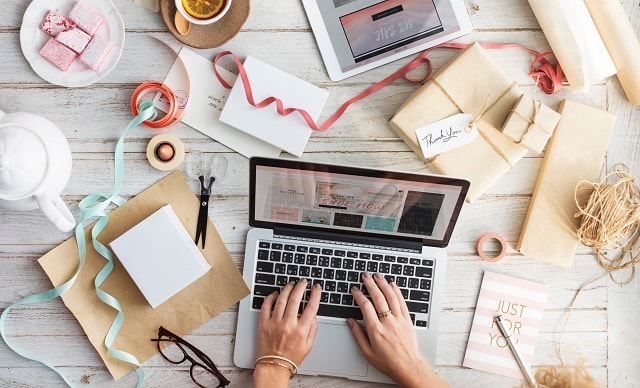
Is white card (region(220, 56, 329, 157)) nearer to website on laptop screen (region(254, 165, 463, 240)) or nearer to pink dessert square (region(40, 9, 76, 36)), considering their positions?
website on laptop screen (region(254, 165, 463, 240))

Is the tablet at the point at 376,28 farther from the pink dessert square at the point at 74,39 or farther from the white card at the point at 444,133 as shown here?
the pink dessert square at the point at 74,39

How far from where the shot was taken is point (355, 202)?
0.91 m

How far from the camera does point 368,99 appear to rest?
39.4 inches

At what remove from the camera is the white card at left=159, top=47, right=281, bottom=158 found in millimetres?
991

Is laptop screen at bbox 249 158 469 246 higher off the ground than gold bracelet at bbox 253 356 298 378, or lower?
higher

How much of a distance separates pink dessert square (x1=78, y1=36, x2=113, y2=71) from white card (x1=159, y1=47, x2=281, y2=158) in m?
0.11

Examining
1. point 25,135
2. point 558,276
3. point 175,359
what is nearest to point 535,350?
point 558,276

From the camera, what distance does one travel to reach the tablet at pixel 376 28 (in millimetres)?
981

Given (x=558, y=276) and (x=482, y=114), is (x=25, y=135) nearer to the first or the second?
(x=482, y=114)

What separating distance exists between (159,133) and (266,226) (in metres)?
0.25

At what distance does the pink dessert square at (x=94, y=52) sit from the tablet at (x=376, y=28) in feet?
1.14

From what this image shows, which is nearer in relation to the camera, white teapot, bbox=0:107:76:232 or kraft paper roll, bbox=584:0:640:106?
white teapot, bbox=0:107:76:232

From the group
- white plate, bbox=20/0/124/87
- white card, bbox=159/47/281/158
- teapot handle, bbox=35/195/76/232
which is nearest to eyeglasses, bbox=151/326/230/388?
teapot handle, bbox=35/195/76/232

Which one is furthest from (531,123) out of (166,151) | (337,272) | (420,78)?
(166,151)
